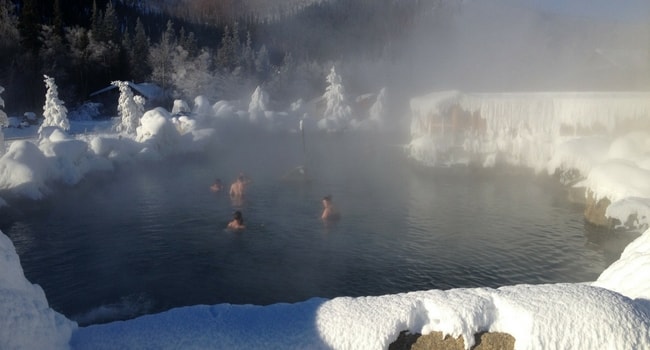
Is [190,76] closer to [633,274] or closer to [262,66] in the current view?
[262,66]

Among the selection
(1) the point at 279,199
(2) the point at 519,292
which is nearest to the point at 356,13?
(1) the point at 279,199

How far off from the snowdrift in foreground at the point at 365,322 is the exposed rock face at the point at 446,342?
0.19 feet

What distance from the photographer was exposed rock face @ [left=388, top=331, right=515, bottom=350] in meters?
4.68

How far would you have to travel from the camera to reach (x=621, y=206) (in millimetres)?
13953

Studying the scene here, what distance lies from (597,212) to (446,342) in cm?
1318

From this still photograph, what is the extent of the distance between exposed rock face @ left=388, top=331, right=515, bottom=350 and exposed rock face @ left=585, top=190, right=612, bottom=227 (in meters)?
12.0

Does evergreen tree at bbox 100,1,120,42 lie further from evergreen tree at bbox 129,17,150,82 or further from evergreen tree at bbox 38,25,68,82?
evergreen tree at bbox 38,25,68,82

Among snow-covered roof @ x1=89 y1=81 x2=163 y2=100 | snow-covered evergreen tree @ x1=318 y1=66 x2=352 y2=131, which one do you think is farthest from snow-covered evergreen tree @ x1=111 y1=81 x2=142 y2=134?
snow-covered evergreen tree @ x1=318 y1=66 x2=352 y2=131

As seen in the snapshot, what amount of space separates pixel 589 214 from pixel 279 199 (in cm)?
1099

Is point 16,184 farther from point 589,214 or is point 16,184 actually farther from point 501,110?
point 501,110

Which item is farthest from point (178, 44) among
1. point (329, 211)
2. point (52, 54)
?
point (329, 211)

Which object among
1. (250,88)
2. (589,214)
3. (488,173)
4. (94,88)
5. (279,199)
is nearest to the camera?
(589,214)

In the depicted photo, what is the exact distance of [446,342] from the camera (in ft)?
15.6

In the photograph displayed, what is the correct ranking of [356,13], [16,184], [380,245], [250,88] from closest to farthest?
[380,245]
[16,184]
[250,88]
[356,13]
